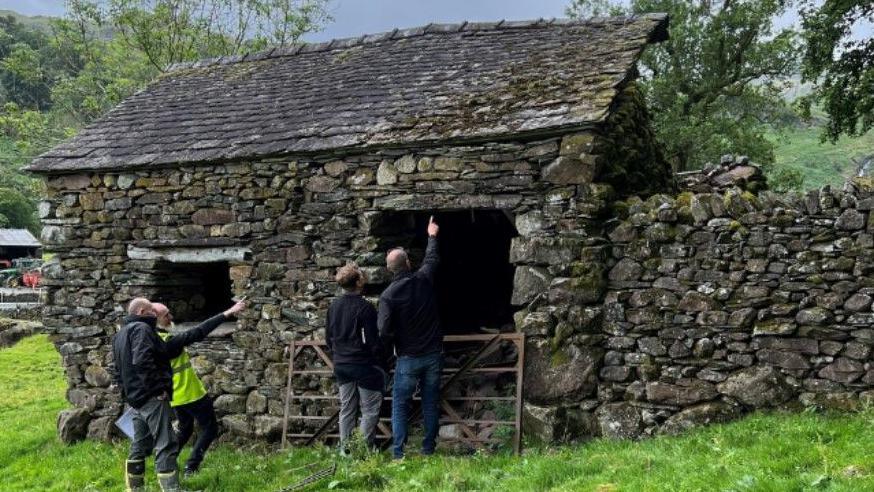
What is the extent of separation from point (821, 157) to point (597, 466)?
40792 millimetres

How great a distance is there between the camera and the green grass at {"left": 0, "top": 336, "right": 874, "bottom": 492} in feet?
14.8

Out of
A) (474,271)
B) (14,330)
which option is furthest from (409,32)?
(14,330)

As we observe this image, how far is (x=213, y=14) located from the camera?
24531 mm

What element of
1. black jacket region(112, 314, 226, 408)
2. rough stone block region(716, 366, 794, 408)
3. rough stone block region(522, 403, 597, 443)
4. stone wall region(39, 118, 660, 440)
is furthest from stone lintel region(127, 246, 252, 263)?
rough stone block region(716, 366, 794, 408)

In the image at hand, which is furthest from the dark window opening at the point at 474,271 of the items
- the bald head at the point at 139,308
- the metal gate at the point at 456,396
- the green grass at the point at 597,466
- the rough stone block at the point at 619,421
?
the bald head at the point at 139,308

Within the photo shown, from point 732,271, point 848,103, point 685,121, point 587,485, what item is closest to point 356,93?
point 732,271

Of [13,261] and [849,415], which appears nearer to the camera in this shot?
[849,415]

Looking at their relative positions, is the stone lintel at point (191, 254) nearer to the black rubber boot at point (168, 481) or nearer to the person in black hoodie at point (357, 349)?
the person in black hoodie at point (357, 349)

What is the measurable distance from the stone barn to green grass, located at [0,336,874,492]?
0.82m

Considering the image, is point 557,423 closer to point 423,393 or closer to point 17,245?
point 423,393

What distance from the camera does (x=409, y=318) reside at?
6.57 metres

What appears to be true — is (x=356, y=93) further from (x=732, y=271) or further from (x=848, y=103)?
(x=848, y=103)

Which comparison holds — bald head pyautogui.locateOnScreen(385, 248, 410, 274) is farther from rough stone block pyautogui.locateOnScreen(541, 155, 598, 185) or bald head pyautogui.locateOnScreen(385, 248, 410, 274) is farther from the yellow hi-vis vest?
the yellow hi-vis vest

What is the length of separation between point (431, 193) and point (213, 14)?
66.1ft
